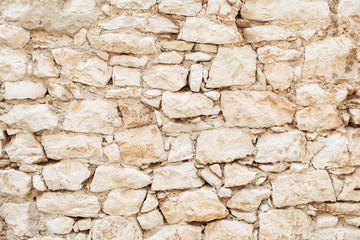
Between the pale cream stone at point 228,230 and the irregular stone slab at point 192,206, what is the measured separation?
7 centimetres

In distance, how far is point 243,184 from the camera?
5.85 ft

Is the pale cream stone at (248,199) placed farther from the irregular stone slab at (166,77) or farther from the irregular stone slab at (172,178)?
the irregular stone slab at (166,77)

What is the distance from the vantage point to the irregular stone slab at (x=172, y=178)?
176 cm

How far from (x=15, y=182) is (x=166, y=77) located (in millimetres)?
1054

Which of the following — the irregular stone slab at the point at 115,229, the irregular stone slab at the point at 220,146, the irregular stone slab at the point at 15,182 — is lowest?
the irregular stone slab at the point at 115,229

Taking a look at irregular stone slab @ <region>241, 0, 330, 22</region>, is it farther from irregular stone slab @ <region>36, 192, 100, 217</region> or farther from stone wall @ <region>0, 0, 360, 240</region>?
irregular stone slab @ <region>36, 192, 100, 217</region>

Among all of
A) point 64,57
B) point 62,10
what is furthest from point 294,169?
point 62,10

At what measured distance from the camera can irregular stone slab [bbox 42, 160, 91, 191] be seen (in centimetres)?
172

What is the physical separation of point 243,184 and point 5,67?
1.52 metres

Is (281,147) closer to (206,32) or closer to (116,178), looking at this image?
(206,32)

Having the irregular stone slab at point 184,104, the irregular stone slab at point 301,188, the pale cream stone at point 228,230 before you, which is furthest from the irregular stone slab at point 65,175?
the irregular stone slab at point 301,188

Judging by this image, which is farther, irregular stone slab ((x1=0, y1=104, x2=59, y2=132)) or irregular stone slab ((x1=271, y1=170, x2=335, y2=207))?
irregular stone slab ((x1=271, y1=170, x2=335, y2=207))

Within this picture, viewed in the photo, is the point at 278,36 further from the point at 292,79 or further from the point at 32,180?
the point at 32,180

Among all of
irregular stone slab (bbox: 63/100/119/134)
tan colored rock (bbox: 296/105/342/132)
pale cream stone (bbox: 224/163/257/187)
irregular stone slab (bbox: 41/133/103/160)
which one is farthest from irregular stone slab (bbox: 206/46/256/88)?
irregular stone slab (bbox: 41/133/103/160)
